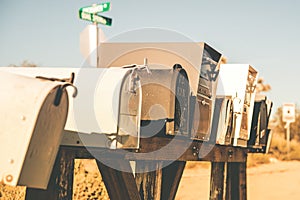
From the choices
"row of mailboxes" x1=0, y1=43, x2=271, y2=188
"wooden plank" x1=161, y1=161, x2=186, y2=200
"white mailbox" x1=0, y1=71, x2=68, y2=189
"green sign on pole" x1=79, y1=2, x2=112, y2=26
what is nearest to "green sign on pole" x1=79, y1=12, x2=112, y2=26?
"green sign on pole" x1=79, y1=2, x2=112, y2=26

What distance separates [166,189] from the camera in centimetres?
469

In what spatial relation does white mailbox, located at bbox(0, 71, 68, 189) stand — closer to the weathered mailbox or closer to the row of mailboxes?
the row of mailboxes

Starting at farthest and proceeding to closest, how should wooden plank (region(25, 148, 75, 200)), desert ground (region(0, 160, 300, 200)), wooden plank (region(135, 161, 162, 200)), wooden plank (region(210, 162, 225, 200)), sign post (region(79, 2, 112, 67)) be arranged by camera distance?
desert ground (region(0, 160, 300, 200)) → sign post (region(79, 2, 112, 67)) → wooden plank (region(210, 162, 225, 200)) → wooden plank (region(135, 161, 162, 200)) → wooden plank (region(25, 148, 75, 200))

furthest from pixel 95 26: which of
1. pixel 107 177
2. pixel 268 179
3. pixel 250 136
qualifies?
pixel 268 179

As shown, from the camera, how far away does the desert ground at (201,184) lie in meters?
7.23

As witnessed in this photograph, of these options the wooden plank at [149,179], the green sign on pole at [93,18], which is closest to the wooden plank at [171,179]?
the wooden plank at [149,179]

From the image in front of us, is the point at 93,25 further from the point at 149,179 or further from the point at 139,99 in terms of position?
the point at 139,99

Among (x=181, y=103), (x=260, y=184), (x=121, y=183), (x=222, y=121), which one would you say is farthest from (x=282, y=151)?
(x=121, y=183)

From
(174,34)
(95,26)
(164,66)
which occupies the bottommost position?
(164,66)

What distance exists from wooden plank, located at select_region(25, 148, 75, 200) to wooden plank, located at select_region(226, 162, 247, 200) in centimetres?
364

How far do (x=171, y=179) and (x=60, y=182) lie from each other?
200 centimetres

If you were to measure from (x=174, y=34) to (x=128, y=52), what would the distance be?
0.40 meters

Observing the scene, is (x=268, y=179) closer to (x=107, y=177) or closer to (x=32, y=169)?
(x=107, y=177)

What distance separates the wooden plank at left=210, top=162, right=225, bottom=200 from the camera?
579 centimetres
